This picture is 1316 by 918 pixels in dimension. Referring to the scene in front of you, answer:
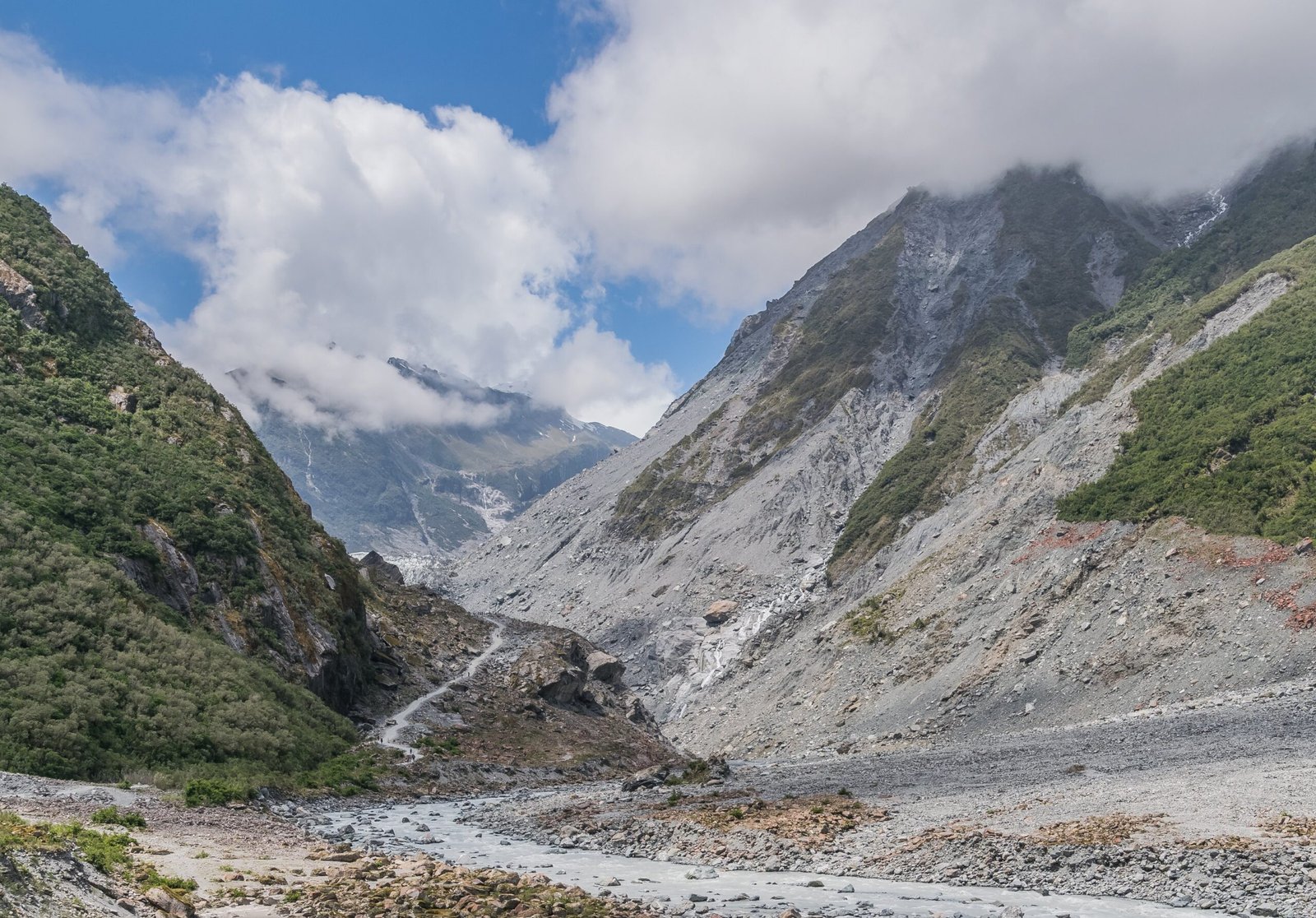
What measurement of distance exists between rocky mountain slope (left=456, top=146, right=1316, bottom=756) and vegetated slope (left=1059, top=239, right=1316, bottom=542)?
30cm

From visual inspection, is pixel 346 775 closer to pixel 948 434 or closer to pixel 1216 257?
pixel 948 434

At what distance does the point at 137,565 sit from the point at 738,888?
38.2 meters

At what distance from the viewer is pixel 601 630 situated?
415 feet

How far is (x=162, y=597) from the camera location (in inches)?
1754

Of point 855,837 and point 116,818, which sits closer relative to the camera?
point 116,818

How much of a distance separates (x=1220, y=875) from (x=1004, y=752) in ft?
87.4

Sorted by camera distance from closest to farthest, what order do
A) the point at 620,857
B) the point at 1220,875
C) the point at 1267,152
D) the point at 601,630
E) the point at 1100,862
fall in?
1. the point at 1220,875
2. the point at 1100,862
3. the point at 620,857
4. the point at 601,630
5. the point at 1267,152

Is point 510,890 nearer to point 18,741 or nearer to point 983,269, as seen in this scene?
point 18,741

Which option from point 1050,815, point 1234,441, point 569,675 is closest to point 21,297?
point 569,675

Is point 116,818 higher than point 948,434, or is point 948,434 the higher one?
point 948,434

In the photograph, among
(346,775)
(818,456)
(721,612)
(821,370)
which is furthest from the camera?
(821,370)

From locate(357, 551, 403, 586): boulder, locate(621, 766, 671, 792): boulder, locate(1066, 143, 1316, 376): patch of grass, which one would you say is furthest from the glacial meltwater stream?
locate(1066, 143, 1316, 376): patch of grass

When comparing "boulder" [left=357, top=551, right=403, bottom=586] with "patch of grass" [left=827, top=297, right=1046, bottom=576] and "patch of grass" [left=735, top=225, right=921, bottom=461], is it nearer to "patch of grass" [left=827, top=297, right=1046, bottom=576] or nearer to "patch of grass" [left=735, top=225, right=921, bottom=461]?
"patch of grass" [left=827, top=297, right=1046, bottom=576]

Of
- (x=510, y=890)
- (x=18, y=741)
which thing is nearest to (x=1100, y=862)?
(x=510, y=890)
